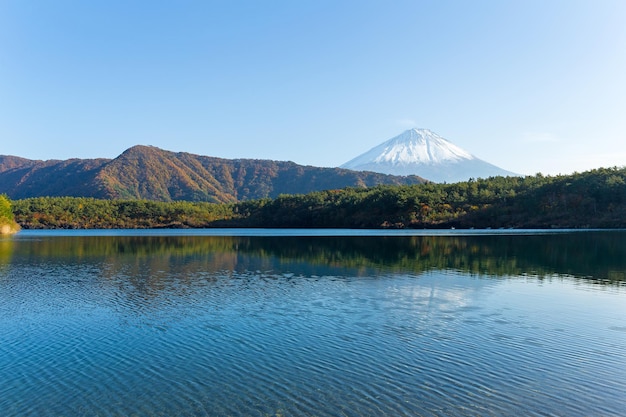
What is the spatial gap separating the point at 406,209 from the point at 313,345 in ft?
428

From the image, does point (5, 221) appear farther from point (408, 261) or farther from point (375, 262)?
point (408, 261)

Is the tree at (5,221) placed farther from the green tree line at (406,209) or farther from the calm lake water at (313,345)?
the calm lake water at (313,345)

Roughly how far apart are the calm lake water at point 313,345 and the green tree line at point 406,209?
314 feet

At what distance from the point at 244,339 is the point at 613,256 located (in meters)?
43.0

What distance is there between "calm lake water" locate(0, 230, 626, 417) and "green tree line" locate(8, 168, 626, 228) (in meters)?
95.7

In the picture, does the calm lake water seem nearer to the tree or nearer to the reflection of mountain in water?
the reflection of mountain in water

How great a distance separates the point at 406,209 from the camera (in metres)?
143

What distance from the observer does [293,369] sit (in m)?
13.3

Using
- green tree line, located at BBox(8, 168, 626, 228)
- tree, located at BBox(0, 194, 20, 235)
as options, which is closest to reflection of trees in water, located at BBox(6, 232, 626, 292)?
green tree line, located at BBox(8, 168, 626, 228)

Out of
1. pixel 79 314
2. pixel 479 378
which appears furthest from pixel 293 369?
pixel 79 314

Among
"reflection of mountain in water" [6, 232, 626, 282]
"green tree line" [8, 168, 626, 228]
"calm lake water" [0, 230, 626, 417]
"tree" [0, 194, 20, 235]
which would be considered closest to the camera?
"calm lake water" [0, 230, 626, 417]

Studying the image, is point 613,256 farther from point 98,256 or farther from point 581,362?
point 98,256

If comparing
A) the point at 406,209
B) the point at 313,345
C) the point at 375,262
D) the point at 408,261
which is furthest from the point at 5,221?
the point at 313,345

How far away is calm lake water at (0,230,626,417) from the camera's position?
11.0m
